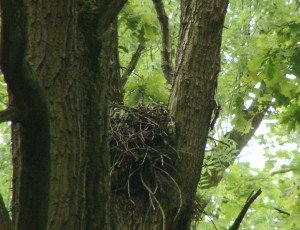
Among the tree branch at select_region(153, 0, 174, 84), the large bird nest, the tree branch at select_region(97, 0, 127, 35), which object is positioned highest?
the tree branch at select_region(153, 0, 174, 84)

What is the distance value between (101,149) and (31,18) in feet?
2.09

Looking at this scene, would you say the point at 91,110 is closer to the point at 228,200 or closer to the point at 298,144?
the point at 228,200

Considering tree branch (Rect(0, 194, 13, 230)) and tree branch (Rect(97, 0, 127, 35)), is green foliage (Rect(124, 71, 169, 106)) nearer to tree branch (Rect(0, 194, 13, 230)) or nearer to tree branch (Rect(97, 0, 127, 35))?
tree branch (Rect(97, 0, 127, 35))

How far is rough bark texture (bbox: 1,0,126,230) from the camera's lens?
2.06 m

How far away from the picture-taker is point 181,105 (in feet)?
12.3

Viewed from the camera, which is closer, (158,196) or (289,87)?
(158,196)

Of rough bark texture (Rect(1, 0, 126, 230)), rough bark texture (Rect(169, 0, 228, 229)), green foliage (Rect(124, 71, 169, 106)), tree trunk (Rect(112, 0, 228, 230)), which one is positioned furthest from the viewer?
green foliage (Rect(124, 71, 169, 106))

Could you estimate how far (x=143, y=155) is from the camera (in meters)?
3.82

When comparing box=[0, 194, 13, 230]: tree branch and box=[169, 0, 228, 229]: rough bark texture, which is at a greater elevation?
box=[169, 0, 228, 229]: rough bark texture

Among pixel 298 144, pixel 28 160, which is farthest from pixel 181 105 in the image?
pixel 298 144

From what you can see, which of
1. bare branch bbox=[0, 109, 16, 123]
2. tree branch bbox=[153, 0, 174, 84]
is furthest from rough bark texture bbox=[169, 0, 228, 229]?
bare branch bbox=[0, 109, 16, 123]

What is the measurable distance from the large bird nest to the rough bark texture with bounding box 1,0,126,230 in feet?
2.95

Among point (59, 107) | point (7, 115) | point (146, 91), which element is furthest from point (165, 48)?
point (7, 115)

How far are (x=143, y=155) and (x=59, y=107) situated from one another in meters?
1.42
